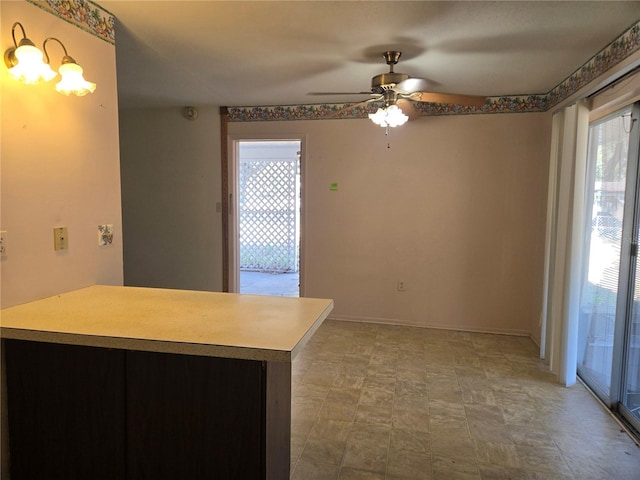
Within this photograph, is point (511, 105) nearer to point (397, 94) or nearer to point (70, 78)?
point (397, 94)

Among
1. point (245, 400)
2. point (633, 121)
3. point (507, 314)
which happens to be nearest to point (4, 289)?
point (245, 400)

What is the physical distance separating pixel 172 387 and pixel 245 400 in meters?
0.25

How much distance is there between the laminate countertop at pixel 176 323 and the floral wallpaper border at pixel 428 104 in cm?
128

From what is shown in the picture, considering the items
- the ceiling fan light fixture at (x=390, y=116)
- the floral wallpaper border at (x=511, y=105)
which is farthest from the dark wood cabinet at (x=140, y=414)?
the floral wallpaper border at (x=511, y=105)

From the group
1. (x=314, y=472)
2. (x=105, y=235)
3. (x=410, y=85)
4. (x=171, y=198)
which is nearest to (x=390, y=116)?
(x=410, y=85)

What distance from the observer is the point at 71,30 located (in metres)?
1.90

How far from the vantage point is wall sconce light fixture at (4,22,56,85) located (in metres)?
1.50

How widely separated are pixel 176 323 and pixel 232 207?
3.05 meters

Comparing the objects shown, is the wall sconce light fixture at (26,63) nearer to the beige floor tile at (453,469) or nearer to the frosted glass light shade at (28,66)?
the frosted glass light shade at (28,66)

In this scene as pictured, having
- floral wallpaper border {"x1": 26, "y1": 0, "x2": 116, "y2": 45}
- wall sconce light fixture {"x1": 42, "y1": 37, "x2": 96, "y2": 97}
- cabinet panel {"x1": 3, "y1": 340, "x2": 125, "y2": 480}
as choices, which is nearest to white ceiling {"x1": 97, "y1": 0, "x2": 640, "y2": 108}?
floral wallpaper border {"x1": 26, "y1": 0, "x2": 116, "y2": 45}

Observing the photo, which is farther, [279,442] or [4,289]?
[4,289]

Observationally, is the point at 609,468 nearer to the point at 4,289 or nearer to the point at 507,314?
the point at 507,314

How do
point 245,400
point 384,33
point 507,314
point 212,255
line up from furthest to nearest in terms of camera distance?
point 212,255 < point 507,314 < point 384,33 < point 245,400

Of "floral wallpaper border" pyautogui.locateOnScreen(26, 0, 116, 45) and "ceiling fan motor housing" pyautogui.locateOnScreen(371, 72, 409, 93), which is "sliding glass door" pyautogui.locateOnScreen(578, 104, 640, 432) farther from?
"floral wallpaper border" pyautogui.locateOnScreen(26, 0, 116, 45)
